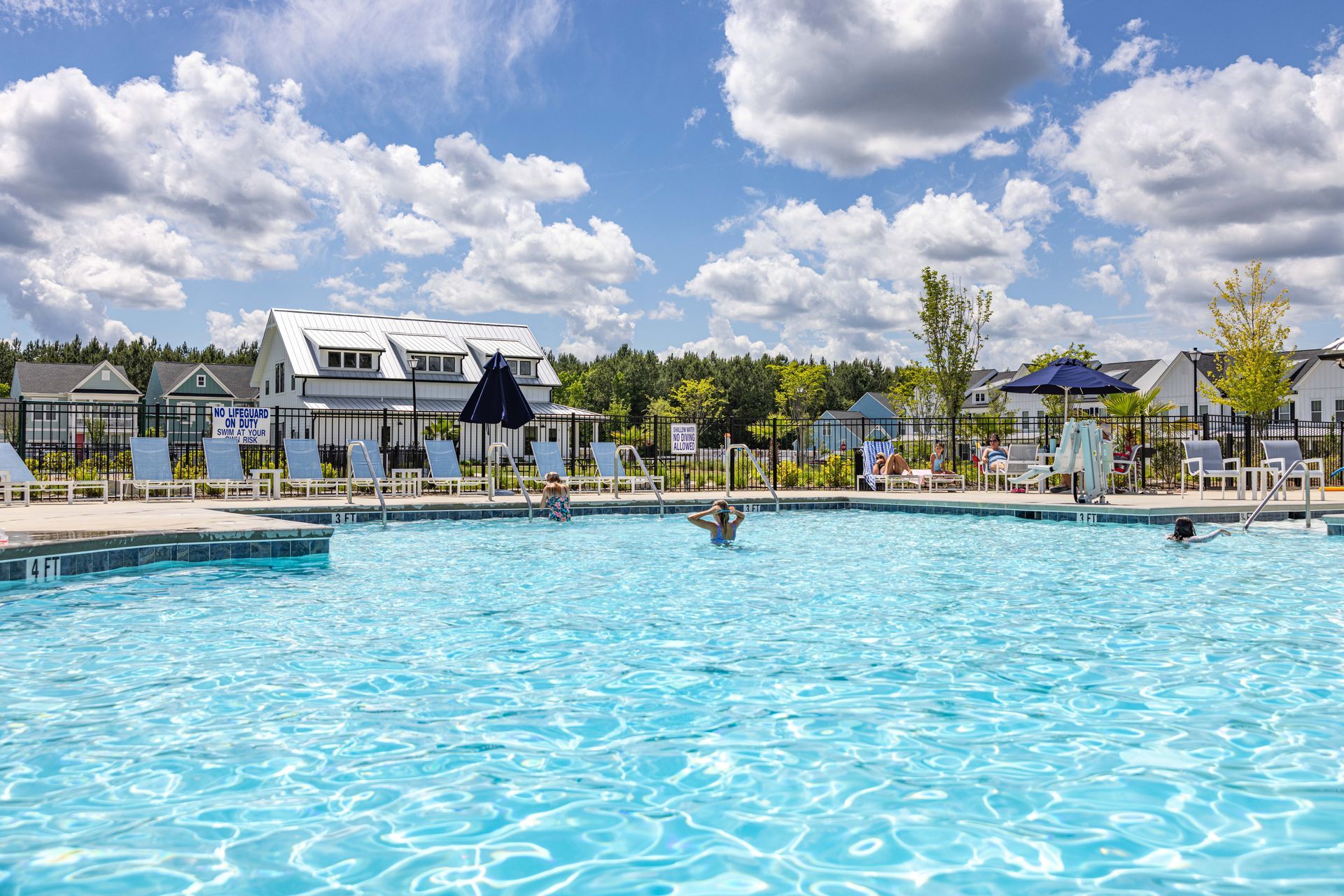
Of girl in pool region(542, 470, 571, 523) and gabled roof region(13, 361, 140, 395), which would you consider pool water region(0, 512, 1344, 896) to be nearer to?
girl in pool region(542, 470, 571, 523)

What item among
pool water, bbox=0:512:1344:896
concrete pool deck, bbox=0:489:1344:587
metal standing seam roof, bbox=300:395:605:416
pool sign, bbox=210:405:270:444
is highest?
metal standing seam roof, bbox=300:395:605:416

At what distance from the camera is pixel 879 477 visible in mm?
17453

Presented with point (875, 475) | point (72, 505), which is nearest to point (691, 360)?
point (875, 475)

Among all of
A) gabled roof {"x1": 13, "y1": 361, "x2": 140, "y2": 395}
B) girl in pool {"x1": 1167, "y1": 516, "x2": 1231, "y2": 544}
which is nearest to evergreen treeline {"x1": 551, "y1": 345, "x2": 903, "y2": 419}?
gabled roof {"x1": 13, "y1": 361, "x2": 140, "y2": 395}

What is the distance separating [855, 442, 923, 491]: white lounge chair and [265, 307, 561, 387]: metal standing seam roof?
71.0 ft

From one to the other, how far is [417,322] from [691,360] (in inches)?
1594

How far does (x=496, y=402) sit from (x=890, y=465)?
780cm

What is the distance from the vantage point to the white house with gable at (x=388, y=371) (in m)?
33.6

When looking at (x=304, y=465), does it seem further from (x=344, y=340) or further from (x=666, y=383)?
(x=666, y=383)

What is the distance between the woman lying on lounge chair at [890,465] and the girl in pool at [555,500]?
7.34 m

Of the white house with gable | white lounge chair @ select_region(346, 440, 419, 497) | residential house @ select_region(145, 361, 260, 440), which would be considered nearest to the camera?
white lounge chair @ select_region(346, 440, 419, 497)

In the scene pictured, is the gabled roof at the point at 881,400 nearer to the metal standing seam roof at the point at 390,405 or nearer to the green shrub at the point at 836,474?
the metal standing seam roof at the point at 390,405

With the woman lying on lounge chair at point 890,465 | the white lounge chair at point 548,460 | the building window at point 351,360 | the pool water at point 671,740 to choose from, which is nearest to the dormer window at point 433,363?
the building window at point 351,360

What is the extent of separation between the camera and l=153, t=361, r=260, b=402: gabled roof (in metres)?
52.2
